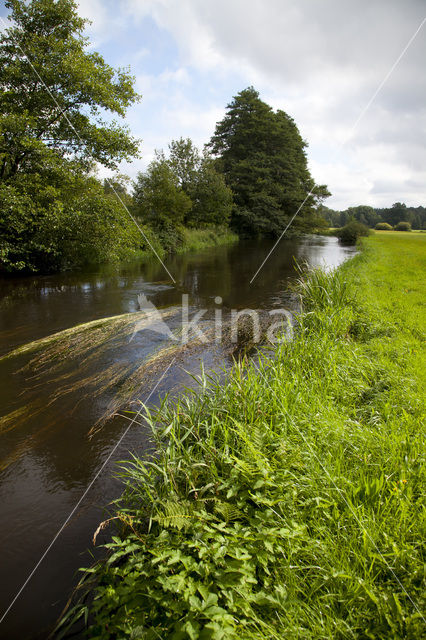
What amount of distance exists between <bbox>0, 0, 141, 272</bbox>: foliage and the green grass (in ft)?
32.8

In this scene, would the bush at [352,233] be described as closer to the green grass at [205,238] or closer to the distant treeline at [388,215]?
the green grass at [205,238]

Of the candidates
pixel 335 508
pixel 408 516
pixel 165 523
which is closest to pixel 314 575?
pixel 335 508

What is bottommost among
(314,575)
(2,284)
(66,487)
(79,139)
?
(66,487)

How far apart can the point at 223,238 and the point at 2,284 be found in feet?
74.5

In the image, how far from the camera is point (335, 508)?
2.16 metres

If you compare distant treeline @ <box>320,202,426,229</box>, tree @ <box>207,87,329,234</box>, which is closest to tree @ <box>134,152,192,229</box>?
tree @ <box>207,87,329,234</box>

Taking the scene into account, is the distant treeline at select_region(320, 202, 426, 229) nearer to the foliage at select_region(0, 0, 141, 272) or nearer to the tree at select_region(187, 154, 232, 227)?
the tree at select_region(187, 154, 232, 227)

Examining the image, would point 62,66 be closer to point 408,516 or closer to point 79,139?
point 79,139

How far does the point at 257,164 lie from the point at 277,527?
40935 millimetres

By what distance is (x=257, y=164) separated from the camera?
123 ft

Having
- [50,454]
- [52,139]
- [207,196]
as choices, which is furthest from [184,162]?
[50,454]

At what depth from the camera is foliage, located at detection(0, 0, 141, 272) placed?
11484 millimetres

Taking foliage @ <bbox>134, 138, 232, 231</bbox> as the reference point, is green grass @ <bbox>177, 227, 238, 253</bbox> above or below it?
below

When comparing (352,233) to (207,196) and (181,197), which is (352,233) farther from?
(181,197)
